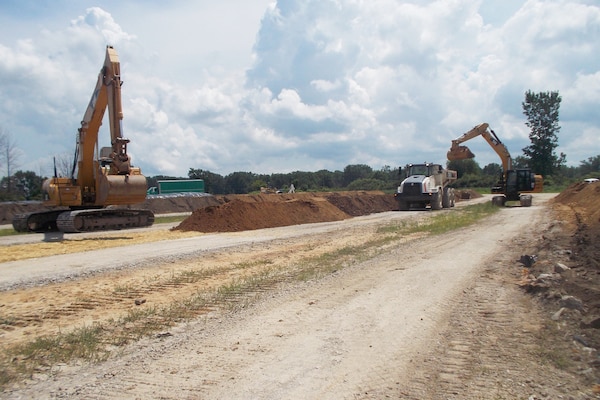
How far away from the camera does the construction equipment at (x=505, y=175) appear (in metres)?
34.5

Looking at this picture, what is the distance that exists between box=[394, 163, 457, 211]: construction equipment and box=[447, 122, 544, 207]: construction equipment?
2614 millimetres

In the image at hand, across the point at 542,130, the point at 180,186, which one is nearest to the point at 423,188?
the point at 180,186

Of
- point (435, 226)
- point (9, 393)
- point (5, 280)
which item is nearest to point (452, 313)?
point (9, 393)

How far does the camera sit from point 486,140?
37062mm

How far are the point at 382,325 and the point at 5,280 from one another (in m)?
7.94

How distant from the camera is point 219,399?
14.2ft

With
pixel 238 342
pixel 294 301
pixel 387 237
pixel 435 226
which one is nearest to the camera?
pixel 238 342

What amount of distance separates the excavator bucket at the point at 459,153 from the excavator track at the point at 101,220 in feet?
73.1

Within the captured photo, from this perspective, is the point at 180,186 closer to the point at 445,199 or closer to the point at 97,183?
the point at 445,199

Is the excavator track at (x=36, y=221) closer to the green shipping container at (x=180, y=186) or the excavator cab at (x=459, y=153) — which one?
the excavator cab at (x=459, y=153)

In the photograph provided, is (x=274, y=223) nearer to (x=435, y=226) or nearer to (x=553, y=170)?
(x=435, y=226)

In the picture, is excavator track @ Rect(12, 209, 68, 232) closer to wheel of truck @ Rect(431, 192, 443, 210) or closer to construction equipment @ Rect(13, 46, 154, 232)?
construction equipment @ Rect(13, 46, 154, 232)

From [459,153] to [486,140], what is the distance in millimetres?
2601

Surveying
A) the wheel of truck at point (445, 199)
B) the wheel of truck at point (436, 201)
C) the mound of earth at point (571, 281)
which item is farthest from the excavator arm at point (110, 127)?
the wheel of truck at point (445, 199)
